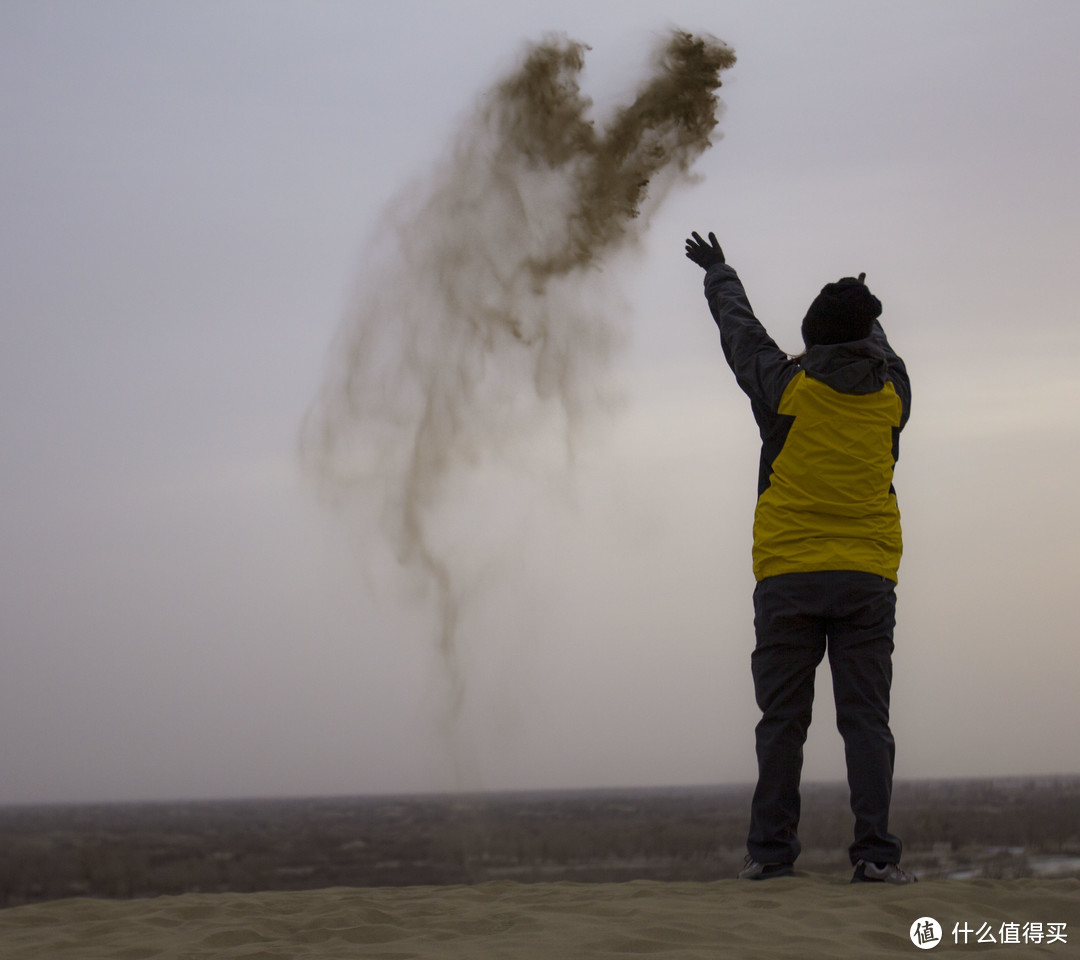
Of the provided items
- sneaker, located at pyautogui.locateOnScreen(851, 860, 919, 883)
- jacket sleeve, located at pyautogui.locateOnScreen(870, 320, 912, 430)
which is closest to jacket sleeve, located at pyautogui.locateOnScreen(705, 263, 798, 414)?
jacket sleeve, located at pyautogui.locateOnScreen(870, 320, 912, 430)

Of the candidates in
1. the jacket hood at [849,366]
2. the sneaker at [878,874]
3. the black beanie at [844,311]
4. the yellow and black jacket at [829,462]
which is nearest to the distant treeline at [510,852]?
the sneaker at [878,874]

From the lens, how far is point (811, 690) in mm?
4746

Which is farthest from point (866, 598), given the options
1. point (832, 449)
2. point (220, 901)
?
point (220, 901)

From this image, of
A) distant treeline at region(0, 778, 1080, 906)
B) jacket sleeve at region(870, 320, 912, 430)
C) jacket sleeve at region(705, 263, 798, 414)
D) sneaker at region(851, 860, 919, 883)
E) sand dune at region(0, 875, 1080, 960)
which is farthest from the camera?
distant treeline at region(0, 778, 1080, 906)

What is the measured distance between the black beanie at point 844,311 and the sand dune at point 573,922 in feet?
8.26

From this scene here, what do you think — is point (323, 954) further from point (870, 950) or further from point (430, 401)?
point (430, 401)

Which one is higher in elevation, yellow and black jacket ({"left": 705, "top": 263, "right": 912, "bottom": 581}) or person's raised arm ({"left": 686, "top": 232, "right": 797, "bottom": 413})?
person's raised arm ({"left": 686, "top": 232, "right": 797, "bottom": 413})

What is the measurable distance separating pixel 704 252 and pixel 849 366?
131 cm

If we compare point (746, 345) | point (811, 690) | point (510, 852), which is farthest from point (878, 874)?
point (510, 852)

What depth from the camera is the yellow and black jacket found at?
4.58 m

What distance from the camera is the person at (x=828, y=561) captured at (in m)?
4.56

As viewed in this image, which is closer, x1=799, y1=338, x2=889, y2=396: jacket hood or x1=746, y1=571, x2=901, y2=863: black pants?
x1=746, y1=571, x2=901, y2=863: black pants

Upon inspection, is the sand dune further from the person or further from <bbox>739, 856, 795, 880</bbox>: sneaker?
the person

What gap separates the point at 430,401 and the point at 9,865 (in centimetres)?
548
